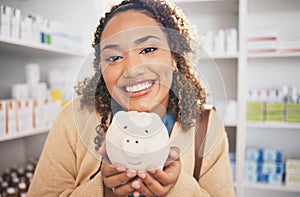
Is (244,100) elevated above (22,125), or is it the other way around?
(244,100)

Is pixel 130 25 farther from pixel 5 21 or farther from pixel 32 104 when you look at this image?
pixel 32 104

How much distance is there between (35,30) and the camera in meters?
1.44

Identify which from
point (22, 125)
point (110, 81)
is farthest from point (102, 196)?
point (22, 125)

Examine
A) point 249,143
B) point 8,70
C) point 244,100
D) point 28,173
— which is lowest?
point 28,173

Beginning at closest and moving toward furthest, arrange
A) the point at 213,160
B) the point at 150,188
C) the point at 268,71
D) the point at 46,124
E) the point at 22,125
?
the point at 150,188, the point at 213,160, the point at 22,125, the point at 46,124, the point at 268,71

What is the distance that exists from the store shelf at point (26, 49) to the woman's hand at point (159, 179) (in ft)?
2.88

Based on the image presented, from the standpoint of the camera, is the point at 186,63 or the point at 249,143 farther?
the point at 249,143

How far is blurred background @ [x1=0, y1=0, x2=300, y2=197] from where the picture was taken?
4.93 ft

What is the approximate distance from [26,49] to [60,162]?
83 cm

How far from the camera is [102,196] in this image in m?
0.75

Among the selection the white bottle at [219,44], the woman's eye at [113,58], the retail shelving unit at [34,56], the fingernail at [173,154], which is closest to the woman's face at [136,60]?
the woman's eye at [113,58]

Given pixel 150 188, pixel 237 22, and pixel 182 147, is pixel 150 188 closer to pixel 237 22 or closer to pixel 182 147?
pixel 182 147

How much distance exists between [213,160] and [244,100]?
0.87 metres

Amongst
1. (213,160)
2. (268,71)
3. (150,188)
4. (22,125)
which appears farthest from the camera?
(268,71)
